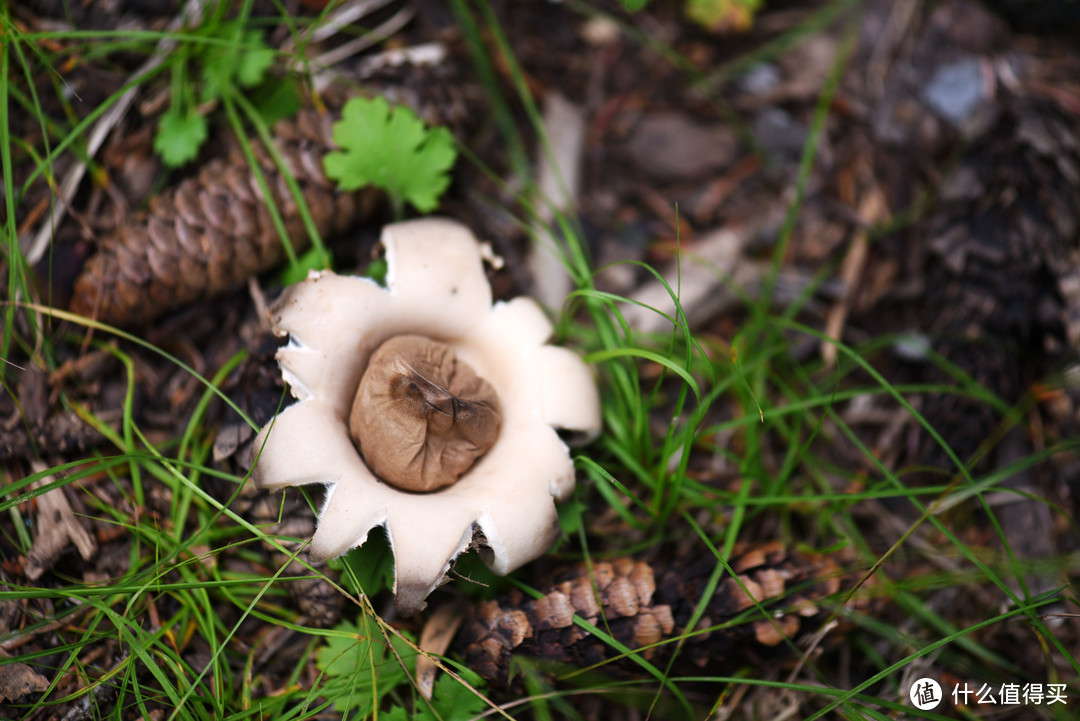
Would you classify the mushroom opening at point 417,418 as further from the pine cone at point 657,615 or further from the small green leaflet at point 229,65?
the small green leaflet at point 229,65

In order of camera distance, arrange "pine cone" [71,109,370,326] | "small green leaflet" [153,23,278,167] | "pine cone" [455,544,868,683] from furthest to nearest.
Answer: "small green leaflet" [153,23,278,167] < "pine cone" [71,109,370,326] < "pine cone" [455,544,868,683]

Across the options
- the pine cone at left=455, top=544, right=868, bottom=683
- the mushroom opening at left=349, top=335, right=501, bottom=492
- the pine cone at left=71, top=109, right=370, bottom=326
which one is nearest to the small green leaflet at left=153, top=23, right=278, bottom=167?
the pine cone at left=71, top=109, right=370, bottom=326

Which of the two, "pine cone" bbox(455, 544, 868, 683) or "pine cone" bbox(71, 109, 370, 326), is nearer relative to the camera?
"pine cone" bbox(455, 544, 868, 683)

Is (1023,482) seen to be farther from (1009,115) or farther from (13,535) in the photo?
(13,535)

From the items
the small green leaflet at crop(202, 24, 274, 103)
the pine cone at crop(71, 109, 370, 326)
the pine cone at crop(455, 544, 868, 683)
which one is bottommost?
the pine cone at crop(455, 544, 868, 683)

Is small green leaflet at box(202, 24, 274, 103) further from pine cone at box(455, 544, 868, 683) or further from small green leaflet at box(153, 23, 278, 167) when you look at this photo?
pine cone at box(455, 544, 868, 683)

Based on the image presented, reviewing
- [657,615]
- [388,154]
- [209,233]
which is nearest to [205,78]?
[209,233]

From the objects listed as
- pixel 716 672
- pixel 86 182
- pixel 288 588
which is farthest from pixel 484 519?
pixel 86 182

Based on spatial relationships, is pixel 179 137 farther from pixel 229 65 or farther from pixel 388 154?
pixel 388 154
